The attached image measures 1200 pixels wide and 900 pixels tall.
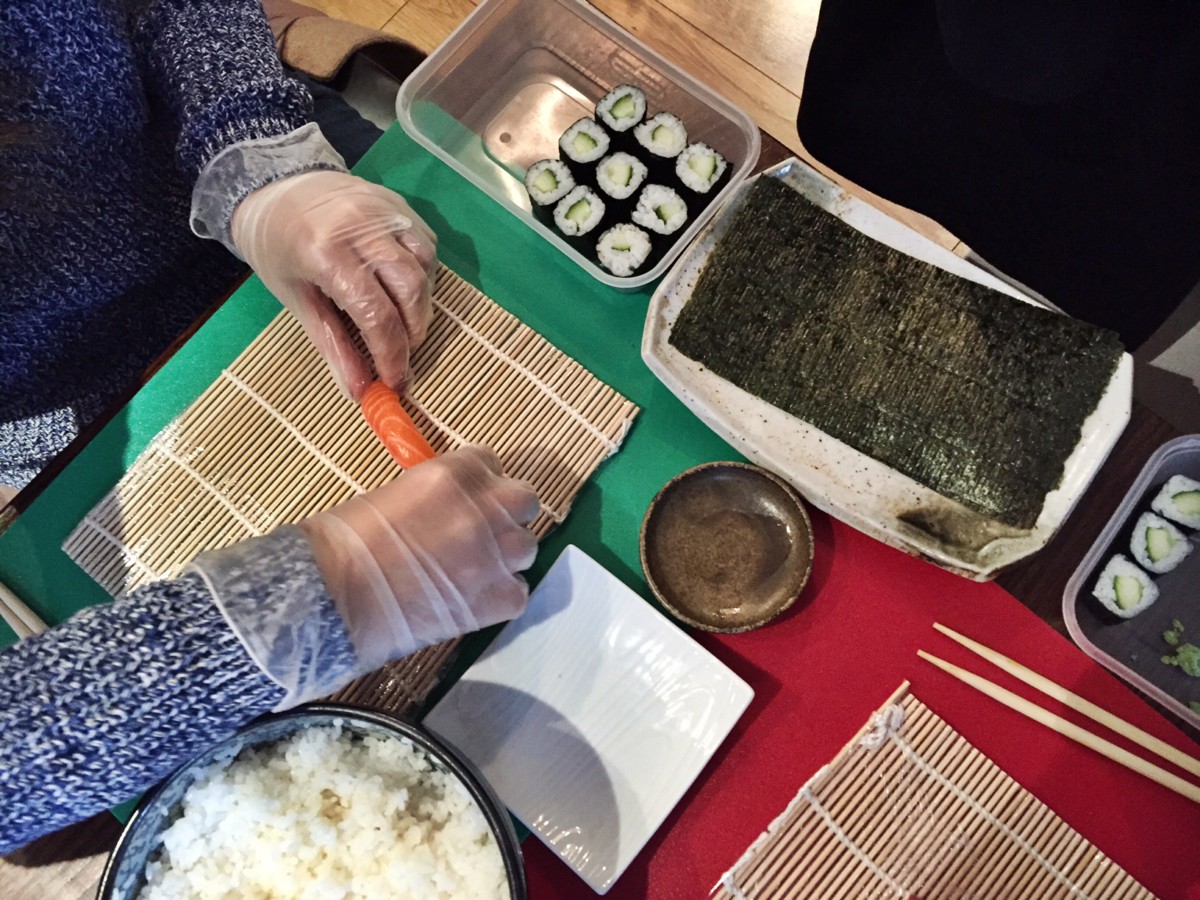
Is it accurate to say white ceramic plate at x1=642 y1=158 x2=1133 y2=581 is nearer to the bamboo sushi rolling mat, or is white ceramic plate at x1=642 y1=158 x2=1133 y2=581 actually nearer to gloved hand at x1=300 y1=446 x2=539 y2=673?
the bamboo sushi rolling mat

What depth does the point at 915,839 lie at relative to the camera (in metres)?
1.17

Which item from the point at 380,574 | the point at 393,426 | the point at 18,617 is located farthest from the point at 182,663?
the point at 18,617

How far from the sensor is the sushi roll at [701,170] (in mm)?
1483

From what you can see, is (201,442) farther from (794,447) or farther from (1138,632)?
(1138,632)

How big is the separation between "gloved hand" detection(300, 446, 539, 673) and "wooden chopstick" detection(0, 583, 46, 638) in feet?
1.94

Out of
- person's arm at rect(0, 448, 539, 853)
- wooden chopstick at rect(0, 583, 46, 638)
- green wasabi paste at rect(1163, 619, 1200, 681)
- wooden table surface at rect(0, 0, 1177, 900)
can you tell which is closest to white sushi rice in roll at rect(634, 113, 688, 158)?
wooden table surface at rect(0, 0, 1177, 900)

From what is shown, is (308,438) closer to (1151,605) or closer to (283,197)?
(283,197)

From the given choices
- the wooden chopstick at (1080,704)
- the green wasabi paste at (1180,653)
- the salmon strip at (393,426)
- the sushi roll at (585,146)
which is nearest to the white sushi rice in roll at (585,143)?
the sushi roll at (585,146)

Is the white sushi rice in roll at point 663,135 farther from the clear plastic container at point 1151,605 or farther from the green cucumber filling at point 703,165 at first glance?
the clear plastic container at point 1151,605

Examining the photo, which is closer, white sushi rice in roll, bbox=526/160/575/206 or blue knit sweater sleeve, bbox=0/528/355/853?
blue knit sweater sleeve, bbox=0/528/355/853

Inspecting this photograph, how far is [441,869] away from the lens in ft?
3.42

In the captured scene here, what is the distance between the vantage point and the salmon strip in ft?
4.15

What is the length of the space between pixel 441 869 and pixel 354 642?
0.32 m

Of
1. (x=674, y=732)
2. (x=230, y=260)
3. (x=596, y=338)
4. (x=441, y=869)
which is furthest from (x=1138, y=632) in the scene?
(x=230, y=260)
